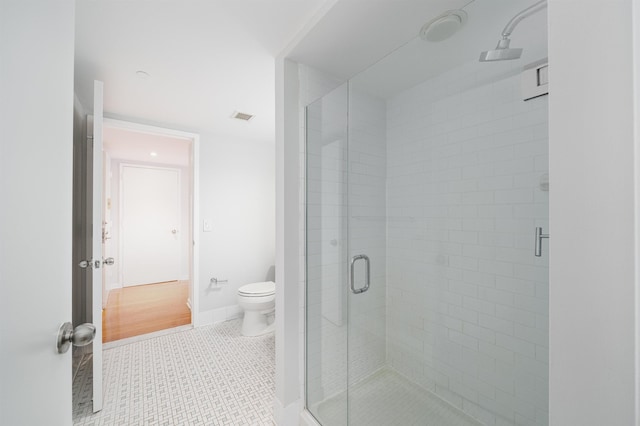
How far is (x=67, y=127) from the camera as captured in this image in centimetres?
69

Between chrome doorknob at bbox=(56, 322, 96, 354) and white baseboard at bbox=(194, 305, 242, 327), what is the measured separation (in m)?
2.58

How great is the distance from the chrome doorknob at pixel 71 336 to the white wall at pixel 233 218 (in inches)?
98.5

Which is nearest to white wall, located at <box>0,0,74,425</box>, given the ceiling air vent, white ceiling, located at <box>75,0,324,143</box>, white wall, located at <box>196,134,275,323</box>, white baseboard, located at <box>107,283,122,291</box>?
white ceiling, located at <box>75,0,324,143</box>

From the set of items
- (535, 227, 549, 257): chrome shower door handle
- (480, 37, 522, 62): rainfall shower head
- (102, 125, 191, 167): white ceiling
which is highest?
(102, 125, 191, 167): white ceiling

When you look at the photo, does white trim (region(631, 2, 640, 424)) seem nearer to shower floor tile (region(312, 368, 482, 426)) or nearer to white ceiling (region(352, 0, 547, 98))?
white ceiling (region(352, 0, 547, 98))

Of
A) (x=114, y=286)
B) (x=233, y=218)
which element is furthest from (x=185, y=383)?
(x=114, y=286)

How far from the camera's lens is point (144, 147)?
3.83 metres

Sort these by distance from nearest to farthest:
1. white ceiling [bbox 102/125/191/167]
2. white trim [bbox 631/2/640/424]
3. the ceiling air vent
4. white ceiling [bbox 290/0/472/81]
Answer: white trim [bbox 631/2/640/424], white ceiling [bbox 290/0/472/81], the ceiling air vent, white ceiling [bbox 102/125/191/167]

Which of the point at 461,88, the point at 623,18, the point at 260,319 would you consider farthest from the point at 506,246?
the point at 260,319

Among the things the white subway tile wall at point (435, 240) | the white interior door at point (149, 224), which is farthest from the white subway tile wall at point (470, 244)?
the white interior door at point (149, 224)

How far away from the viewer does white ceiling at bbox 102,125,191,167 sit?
329 centimetres

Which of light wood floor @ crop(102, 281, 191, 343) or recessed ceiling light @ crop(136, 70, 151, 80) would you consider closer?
recessed ceiling light @ crop(136, 70, 151, 80)

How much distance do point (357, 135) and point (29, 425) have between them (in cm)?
160

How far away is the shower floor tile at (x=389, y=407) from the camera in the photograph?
3.97 feet
